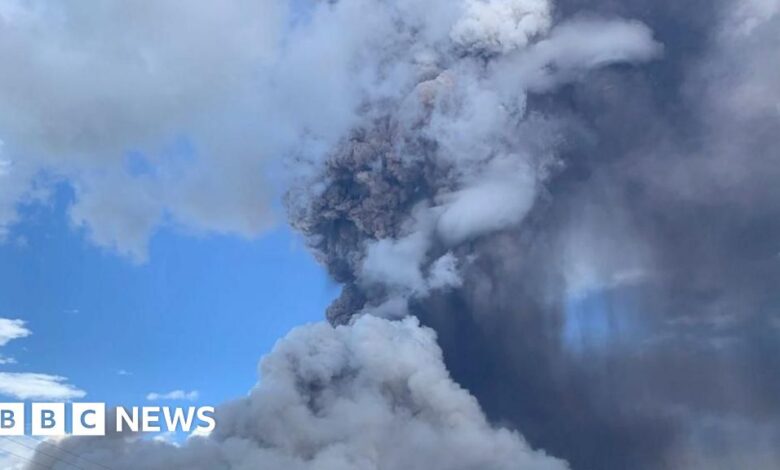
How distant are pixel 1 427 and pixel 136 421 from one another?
624cm

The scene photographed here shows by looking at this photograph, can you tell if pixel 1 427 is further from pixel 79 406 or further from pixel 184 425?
pixel 184 425

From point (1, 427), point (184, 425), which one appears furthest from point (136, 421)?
point (1, 427)

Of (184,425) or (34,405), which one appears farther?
(184,425)

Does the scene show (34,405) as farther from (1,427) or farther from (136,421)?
(136,421)

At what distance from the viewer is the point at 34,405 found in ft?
143

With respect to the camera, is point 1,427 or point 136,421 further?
point 136,421

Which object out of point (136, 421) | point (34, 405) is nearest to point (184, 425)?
point (136, 421)

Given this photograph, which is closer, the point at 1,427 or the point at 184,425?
the point at 1,427

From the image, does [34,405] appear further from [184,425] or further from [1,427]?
[184,425]

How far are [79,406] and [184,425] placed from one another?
497 cm

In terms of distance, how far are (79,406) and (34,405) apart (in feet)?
7.42

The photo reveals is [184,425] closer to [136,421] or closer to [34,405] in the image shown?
[136,421]

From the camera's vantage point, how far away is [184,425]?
153 feet

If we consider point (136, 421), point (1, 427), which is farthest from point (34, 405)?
point (136, 421)
